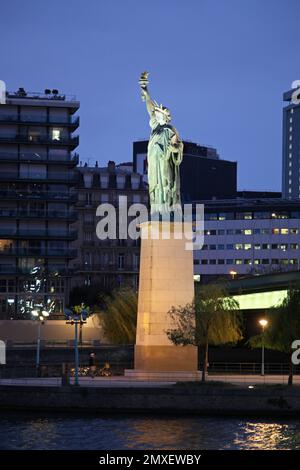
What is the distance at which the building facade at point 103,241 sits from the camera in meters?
155

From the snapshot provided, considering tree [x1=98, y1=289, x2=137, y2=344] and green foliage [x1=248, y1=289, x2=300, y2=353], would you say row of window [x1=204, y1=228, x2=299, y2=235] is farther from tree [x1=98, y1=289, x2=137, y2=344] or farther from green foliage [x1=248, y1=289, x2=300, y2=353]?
green foliage [x1=248, y1=289, x2=300, y2=353]

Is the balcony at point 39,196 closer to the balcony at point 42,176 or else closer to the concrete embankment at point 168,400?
the balcony at point 42,176

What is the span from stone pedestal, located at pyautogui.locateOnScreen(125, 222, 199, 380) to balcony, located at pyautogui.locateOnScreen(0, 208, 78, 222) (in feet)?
211

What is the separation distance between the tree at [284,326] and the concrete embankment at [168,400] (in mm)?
10239

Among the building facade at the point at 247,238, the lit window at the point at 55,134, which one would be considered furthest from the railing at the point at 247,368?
the building facade at the point at 247,238

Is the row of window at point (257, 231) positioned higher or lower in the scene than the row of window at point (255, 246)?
higher

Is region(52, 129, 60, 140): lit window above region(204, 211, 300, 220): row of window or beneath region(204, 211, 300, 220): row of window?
above

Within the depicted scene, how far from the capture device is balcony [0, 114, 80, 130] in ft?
429

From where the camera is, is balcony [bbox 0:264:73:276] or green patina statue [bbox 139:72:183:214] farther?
balcony [bbox 0:264:73:276]

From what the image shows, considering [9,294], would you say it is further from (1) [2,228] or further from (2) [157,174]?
(2) [157,174]

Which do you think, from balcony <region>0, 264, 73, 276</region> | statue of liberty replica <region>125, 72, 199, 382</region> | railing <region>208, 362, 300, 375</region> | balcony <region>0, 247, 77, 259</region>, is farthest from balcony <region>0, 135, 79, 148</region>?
statue of liberty replica <region>125, 72, 199, 382</region>

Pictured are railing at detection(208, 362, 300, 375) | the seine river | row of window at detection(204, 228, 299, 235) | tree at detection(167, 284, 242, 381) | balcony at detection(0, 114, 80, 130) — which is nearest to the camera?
the seine river

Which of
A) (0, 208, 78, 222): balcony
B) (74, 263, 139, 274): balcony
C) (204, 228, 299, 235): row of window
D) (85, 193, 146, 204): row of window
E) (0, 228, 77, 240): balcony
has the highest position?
(85, 193, 146, 204): row of window
